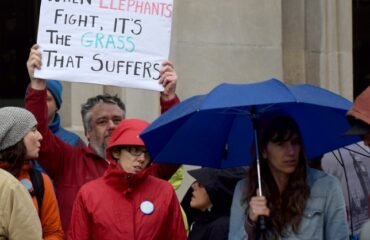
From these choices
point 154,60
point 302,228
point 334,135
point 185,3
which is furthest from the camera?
point 185,3

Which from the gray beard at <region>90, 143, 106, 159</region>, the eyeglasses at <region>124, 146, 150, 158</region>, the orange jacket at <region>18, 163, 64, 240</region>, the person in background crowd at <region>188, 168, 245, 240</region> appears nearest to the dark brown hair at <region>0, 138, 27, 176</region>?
the orange jacket at <region>18, 163, 64, 240</region>

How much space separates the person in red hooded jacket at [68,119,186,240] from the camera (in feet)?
19.5

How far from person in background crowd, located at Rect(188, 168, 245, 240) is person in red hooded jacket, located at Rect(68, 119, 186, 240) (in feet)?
1.00

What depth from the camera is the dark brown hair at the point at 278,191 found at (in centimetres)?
522

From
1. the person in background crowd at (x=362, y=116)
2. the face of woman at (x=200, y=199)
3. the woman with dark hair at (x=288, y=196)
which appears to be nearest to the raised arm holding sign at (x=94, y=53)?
the face of woman at (x=200, y=199)

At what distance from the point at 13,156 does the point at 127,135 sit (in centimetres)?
66

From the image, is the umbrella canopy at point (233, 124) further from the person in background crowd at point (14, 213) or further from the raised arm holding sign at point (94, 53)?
the person in background crowd at point (14, 213)

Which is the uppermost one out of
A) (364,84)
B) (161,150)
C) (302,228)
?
(364,84)

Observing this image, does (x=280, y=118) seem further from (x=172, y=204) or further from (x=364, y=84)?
(x=364, y=84)

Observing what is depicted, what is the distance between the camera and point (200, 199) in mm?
6461

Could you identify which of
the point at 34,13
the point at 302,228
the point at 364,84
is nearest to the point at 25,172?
the point at 302,228

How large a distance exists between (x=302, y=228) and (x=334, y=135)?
755 millimetres

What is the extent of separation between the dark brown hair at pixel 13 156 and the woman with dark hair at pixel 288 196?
1.20 m

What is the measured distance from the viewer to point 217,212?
6.43 meters
